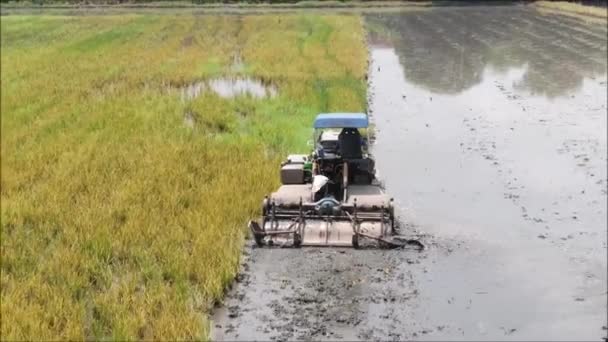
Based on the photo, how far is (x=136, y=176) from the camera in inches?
498

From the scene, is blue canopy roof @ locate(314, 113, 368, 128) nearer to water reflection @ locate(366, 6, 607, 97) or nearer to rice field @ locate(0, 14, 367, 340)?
rice field @ locate(0, 14, 367, 340)

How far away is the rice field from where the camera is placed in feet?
25.8

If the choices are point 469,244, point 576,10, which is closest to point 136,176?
point 469,244

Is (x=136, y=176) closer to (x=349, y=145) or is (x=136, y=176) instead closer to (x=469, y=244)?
(x=349, y=145)

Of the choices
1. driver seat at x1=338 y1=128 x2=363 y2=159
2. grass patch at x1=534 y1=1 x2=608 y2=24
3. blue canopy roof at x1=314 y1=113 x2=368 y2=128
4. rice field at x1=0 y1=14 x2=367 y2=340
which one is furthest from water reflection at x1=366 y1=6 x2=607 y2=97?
driver seat at x1=338 y1=128 x2=363 y2=159

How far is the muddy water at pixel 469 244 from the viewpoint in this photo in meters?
7.98

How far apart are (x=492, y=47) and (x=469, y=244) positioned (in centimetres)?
2402

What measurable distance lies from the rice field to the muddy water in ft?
2.70

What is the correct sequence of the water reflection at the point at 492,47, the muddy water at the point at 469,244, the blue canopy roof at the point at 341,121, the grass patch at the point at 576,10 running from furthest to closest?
1. the grass patch at the point at 576,10
2. the water reflection at the point at 492,47
3. the blue canopy roof at the point at 341,121
4. the muddy water at the point at 469,244

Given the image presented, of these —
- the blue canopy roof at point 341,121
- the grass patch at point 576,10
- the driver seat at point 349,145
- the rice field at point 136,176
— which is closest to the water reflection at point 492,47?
the grass patch at point 576,10

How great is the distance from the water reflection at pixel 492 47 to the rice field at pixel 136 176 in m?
3.15

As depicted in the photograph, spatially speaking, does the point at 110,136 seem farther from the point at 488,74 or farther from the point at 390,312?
the point at 488,74

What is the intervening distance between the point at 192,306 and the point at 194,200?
12.1ft

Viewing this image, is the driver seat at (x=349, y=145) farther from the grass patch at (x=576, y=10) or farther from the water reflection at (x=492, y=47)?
the grass patch at (x=576, y=10)
